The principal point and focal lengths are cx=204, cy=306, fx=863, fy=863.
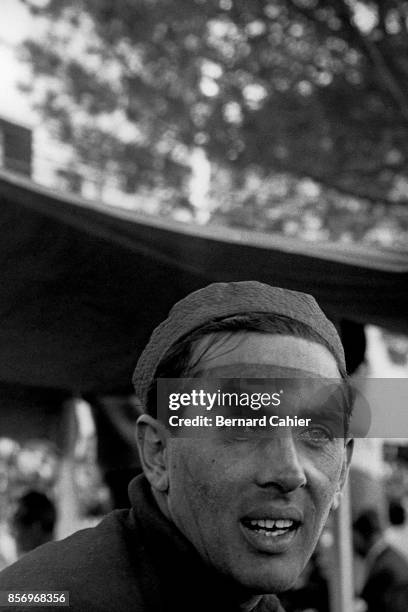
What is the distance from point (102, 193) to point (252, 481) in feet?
5.78

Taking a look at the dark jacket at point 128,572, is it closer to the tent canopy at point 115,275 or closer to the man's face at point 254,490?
the man's face at point 254,490

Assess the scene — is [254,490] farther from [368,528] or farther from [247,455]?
[368,528]

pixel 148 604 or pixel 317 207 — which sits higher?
pixel 148 604

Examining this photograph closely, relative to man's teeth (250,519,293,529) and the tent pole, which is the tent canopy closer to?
the tent pole

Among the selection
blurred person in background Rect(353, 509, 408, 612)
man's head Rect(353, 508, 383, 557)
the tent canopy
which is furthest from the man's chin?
man's head Rect(353, 508, 383, 557)

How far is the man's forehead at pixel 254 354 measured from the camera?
1.09 meters

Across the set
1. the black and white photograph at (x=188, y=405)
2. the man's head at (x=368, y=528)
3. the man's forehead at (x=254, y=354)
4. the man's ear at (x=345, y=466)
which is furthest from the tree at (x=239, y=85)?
the man's forehead at (x=254, y=354)

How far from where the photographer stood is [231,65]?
241 inches

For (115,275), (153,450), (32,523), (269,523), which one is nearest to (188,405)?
(153,450)

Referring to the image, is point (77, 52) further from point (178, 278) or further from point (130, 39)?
point (178, 278)

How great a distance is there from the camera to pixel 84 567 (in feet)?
3.38

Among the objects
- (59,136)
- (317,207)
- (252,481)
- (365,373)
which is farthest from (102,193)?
(59,136)

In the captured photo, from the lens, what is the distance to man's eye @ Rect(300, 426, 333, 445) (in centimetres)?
108

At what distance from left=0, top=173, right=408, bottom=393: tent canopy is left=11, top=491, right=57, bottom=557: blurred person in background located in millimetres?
1179
